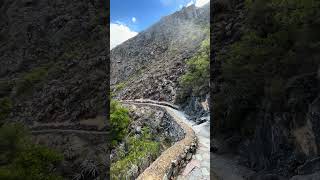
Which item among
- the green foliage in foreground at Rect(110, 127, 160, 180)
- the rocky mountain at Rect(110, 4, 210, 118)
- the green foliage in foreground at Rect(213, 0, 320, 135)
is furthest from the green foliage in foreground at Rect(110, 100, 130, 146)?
the green foliage in foreground at Rect(213, 0, 320, 135)

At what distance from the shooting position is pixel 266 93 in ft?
51.3

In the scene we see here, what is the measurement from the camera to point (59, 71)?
52.2 metres

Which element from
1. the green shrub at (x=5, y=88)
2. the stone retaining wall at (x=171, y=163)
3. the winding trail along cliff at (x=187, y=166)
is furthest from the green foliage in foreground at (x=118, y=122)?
the green shrub at (x=5, y=88)

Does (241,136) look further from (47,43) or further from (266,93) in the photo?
(47,43)

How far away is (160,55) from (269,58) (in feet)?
209

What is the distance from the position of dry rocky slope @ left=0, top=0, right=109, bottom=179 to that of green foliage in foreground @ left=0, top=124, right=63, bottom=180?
2.75m

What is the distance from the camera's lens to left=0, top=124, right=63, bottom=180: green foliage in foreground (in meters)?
18.7

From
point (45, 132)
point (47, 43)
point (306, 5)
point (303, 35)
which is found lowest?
point (45, 132)

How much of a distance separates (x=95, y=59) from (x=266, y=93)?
37.7 metres

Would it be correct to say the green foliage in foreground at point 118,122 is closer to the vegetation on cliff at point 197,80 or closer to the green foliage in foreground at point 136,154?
the green foliage in foreground at point 136,154

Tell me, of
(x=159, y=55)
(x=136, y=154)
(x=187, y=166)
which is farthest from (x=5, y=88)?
(x=187, y=166)

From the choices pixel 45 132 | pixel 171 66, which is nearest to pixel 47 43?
pixel 171 66

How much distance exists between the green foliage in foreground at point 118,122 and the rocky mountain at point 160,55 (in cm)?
1085

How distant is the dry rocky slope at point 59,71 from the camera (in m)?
33.3
